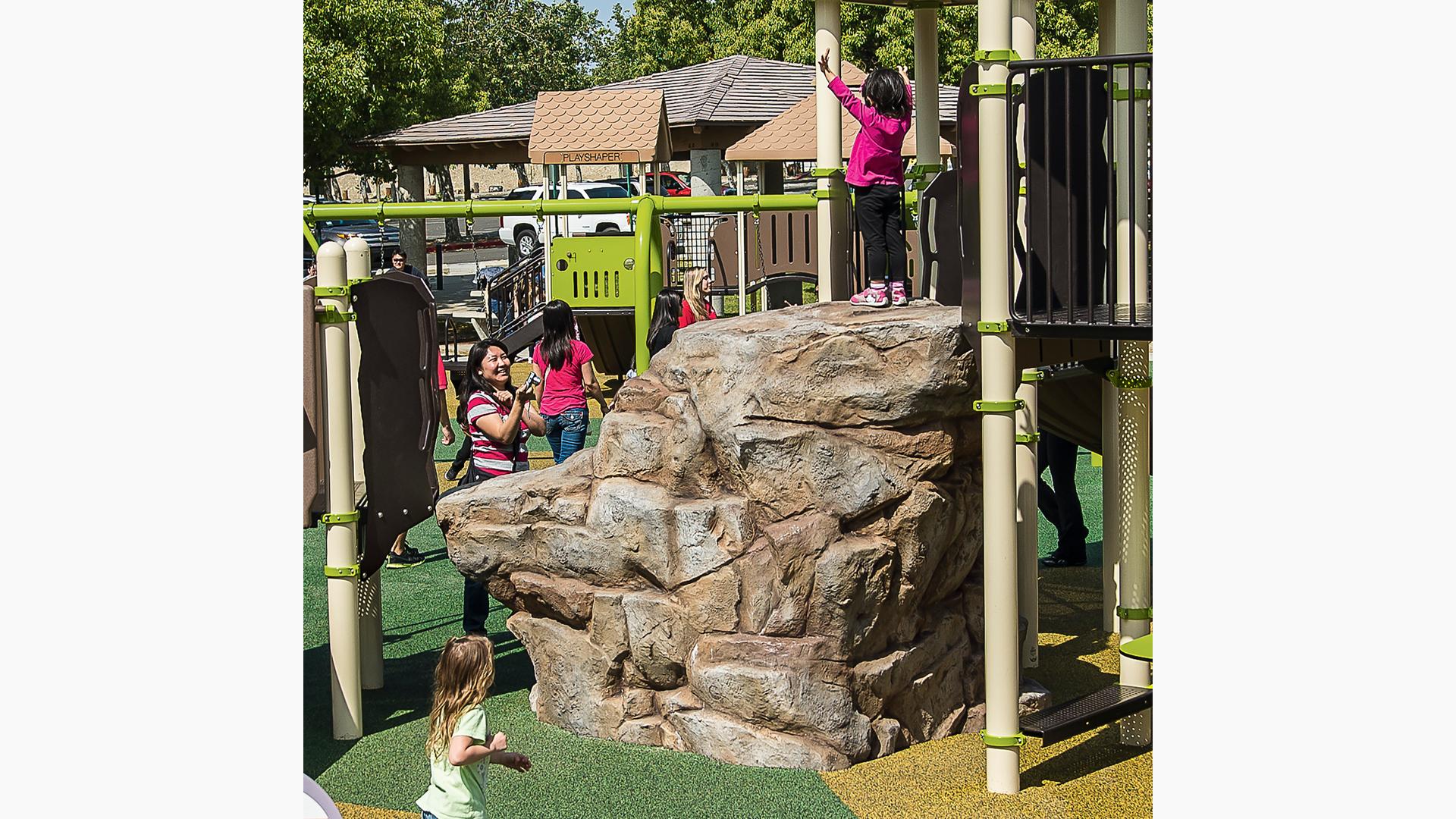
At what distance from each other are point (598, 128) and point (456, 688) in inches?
681

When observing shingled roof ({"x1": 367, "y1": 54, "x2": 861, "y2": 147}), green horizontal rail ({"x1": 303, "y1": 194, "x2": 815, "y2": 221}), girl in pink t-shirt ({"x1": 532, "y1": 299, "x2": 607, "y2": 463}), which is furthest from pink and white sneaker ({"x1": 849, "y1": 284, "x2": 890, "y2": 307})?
shingled roof ({"x1": 367, "y1": 54, "x2": 861, "y2": 147})

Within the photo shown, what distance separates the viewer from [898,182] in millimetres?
7551

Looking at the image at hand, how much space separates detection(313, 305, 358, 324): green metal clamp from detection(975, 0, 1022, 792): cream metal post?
2.77 m

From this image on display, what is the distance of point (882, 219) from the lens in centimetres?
752

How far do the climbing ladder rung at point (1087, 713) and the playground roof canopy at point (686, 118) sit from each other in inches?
789

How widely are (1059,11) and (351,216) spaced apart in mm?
22353

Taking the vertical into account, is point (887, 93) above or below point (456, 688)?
above

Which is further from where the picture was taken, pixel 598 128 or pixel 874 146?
pixel 598 128

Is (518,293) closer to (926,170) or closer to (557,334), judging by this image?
(557,334)

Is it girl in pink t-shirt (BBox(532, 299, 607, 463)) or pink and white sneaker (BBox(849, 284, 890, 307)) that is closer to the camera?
pink and white sneaker (BBox(849, 284, 890, 307))

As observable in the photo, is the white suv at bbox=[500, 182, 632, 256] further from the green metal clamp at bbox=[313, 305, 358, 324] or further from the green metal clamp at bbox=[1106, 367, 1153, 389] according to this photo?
the green metal clamp at bbox=[1106, 367, 1153, 389]

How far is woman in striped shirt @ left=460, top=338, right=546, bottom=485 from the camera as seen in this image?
7789mm

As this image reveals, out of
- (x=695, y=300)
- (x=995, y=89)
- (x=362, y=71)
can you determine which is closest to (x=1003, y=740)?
(x=995, y=89)

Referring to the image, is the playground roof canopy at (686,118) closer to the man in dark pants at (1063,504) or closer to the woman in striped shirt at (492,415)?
the man in dark pants at (1063,504)
